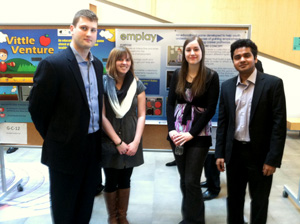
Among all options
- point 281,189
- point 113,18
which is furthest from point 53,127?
point 113,18

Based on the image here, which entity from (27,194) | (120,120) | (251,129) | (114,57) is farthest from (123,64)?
(27,194)

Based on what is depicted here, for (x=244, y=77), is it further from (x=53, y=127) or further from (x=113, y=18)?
(x=113, y=18)

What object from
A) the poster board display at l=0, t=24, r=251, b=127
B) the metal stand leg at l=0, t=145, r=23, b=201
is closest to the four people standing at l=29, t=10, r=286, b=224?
the poster board display at l=0, t=24, r=251, b=127

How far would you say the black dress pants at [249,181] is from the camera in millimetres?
1573

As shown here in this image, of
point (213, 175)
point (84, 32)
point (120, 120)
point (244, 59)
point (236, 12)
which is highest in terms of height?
point (236, 12)

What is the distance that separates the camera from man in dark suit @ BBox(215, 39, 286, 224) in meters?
1.48

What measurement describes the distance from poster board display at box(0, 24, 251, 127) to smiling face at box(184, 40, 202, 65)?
0.43 metres

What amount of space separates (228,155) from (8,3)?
491cm

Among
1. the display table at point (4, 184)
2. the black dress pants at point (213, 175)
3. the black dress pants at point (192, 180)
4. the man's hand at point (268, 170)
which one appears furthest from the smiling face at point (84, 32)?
the black dress pants at point (213, 175)

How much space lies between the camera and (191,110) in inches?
69.1

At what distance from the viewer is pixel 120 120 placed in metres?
1.79

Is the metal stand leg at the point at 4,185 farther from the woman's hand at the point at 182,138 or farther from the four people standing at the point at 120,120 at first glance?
the woman's hand at the point at 182,138

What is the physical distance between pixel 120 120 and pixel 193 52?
28.1 inches

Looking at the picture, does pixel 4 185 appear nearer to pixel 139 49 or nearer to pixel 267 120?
pixel 139 49
